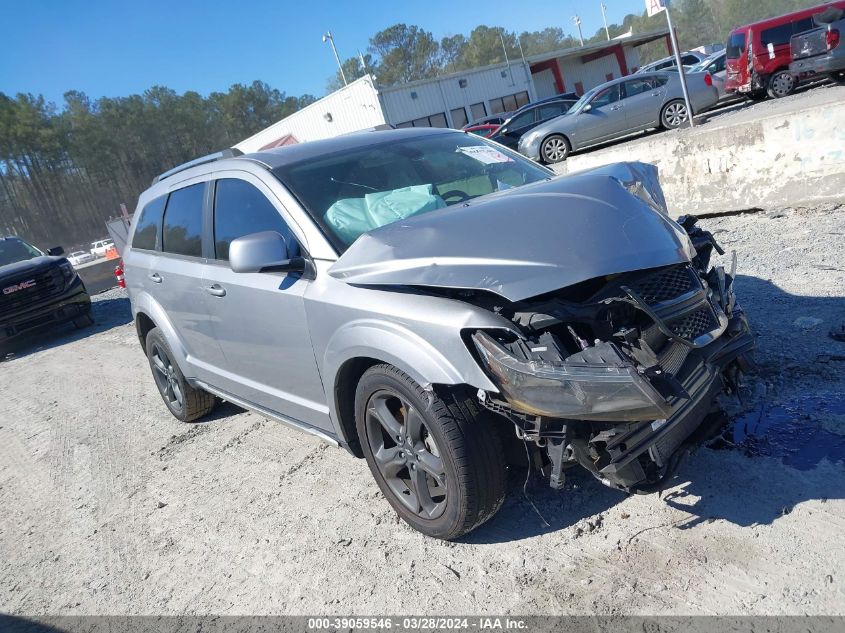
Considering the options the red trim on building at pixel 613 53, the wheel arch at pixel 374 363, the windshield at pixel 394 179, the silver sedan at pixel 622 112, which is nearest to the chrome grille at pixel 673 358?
the wheel arch at pixel 374 363

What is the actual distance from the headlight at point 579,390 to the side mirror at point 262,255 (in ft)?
4.11

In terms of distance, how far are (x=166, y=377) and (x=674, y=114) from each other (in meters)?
14.1

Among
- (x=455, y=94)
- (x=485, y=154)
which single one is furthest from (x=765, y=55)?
(x=455, y=94)

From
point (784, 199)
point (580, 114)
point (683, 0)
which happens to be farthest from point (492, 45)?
point (784, 199)

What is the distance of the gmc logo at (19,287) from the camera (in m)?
10.8

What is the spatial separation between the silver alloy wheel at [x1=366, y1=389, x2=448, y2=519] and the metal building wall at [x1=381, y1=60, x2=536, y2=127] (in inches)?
1319

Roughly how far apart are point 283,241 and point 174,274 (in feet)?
5.50

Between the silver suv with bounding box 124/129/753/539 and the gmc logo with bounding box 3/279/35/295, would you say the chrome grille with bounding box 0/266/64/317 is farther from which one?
the silver suv with bounding box 124/129/753/539

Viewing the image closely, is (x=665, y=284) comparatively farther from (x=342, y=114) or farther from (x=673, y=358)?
(x=342, y=114)

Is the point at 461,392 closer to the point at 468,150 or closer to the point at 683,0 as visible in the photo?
the point at 468,150

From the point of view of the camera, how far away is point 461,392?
2574mm

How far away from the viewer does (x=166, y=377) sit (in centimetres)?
542

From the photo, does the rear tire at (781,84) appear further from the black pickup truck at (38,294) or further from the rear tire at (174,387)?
the black pickup truck at (38,294)

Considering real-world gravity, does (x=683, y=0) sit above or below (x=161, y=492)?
above
